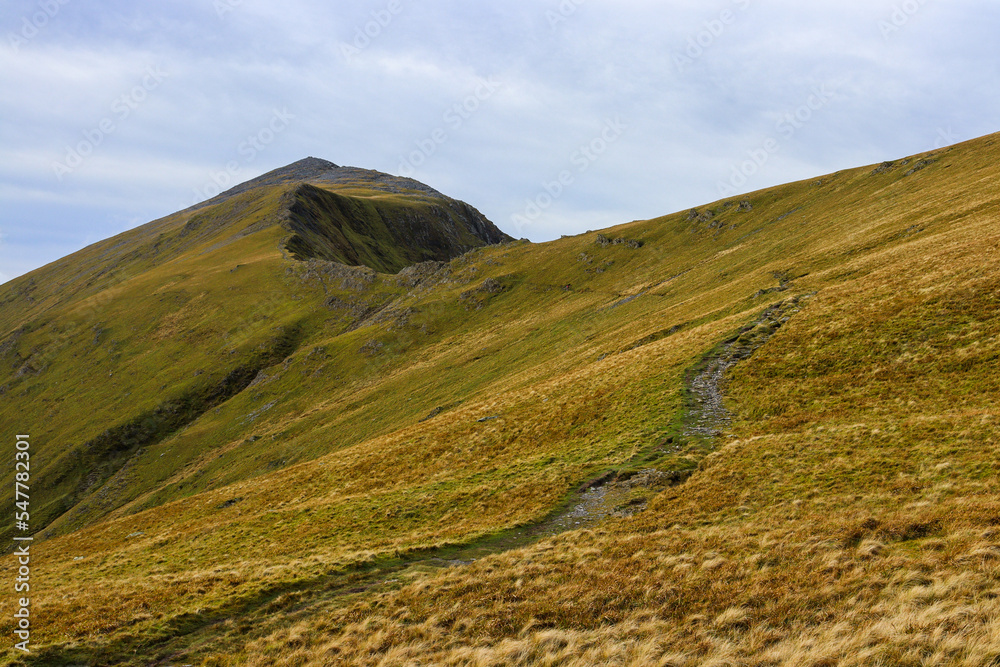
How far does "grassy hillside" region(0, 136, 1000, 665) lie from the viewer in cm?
1319

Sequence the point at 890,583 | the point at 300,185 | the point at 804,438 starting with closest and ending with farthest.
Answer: the point at 890,583 < the point at 804,438 < the point at 300,185

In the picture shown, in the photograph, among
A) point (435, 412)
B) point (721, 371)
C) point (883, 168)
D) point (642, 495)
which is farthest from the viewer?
point (883, 168)

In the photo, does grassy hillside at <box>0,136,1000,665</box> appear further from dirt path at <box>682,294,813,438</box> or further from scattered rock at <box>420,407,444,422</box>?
scattered rock at <box>420,407,444,422</box>

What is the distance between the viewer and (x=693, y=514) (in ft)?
67.5

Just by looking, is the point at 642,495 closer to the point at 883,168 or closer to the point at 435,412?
the point at 435,412

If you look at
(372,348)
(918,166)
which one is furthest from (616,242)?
(372,348)

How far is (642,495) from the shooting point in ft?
77.4

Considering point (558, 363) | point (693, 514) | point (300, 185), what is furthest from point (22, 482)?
point (300, 185)

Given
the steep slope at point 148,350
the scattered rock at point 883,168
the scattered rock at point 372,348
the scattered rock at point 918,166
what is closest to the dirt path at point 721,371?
the scattered rock at point 918,166

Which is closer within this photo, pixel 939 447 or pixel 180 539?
pixel 939 447

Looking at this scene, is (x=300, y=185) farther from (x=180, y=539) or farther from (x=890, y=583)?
(x=890, y=583)

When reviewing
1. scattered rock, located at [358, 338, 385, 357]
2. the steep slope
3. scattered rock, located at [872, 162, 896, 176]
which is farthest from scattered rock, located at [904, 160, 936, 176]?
the steep slope

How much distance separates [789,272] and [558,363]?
2593cm

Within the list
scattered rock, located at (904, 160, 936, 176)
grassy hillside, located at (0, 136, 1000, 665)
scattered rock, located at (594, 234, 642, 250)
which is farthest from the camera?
scattered rock, located at (594, 234, 642, 250)
